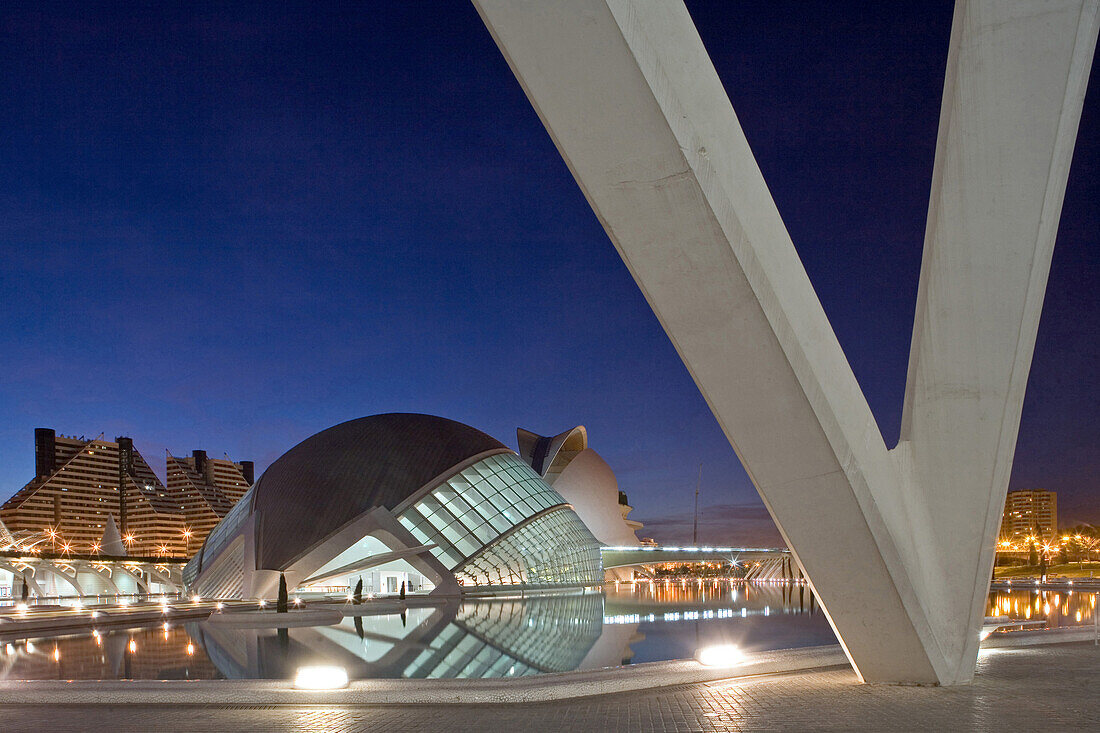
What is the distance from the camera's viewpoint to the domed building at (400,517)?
32594mm

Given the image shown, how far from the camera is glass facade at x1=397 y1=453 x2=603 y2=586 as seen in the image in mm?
33844

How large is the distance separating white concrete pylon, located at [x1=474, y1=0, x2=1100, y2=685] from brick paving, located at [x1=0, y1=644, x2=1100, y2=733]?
479 mm

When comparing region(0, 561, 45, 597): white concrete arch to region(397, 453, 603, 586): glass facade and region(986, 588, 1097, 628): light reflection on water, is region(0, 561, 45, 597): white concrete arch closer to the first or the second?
region(397, 453, 603, 586): glass facade

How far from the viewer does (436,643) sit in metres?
14.7

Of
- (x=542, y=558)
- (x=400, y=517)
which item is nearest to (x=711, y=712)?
(x=400, y=517)

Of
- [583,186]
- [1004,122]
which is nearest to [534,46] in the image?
[583,186]

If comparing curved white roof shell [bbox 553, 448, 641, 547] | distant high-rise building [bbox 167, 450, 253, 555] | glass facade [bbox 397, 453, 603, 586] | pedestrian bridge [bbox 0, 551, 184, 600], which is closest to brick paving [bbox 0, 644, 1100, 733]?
glass facade [bbox 397, 453, 603, 586]

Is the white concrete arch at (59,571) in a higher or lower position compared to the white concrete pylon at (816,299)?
lower

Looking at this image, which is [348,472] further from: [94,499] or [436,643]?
[94,499]

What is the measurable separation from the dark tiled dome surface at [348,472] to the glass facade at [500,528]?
3.29ft

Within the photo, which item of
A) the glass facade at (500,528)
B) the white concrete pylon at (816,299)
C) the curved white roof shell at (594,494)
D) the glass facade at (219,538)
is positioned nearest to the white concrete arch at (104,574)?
the glass facade at (219,538)

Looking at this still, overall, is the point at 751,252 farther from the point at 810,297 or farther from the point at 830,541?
the point at 830,541

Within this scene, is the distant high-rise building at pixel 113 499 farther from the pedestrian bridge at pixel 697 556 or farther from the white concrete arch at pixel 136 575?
the pedestrian bridge at pixel 697 556

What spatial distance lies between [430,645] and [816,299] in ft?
34.8
